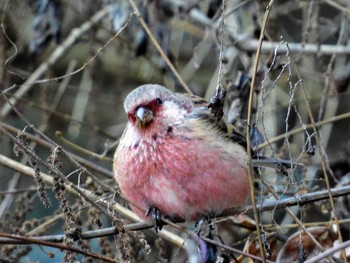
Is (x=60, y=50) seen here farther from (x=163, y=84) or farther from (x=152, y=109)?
(x=152, y=109)

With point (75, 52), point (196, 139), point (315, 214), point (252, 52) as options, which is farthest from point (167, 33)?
point (75, 52)

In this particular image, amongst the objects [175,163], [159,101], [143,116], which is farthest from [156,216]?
[159,101]

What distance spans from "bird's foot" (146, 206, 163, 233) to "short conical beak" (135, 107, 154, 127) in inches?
18.4

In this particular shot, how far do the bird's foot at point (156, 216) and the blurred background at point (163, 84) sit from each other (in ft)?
0.47

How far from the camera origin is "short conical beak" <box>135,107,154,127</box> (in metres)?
4.36

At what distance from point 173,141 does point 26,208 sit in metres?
1.01

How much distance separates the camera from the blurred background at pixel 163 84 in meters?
4.47

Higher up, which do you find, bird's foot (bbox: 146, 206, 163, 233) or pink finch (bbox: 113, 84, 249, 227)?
pink finch (bbox: 113, 84, 249, 227)

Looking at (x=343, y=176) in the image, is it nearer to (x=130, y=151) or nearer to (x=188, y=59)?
(x=130, y=151)

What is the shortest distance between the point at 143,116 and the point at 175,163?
1.12 feet

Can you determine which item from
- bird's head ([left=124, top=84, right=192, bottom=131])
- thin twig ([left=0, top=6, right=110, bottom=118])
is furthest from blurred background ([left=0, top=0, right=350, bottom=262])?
bird's head ([left=124, top=84, right=192, bottom=131])

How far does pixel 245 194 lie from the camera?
4.45 meters

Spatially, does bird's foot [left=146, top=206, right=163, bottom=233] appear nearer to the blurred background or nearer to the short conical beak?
the blurred background

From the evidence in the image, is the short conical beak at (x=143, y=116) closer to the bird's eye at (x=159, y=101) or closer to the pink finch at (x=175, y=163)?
the pink finch at (x=175, y=163)
